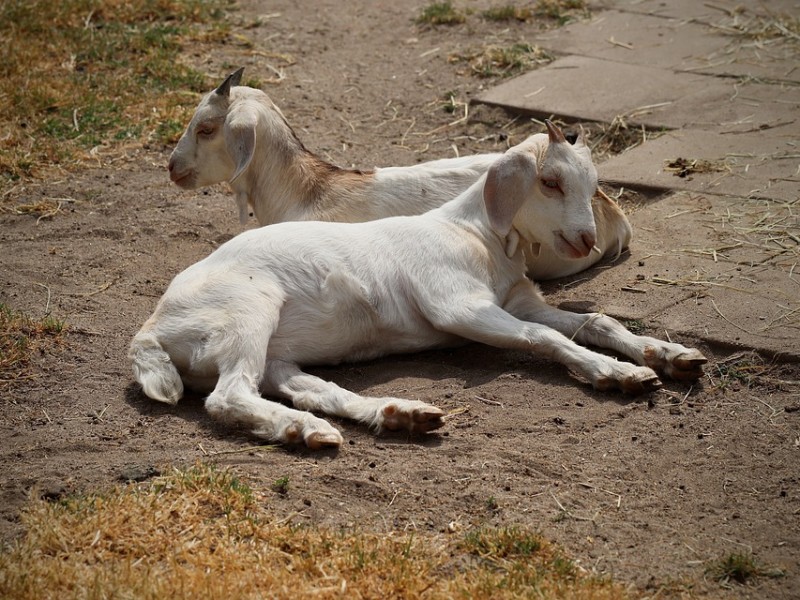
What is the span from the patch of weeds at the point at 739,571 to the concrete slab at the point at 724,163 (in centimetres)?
349

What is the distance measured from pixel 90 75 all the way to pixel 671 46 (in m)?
5.07

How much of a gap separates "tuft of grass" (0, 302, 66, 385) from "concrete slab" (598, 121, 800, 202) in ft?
11.9

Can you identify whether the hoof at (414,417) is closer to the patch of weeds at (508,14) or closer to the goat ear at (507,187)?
the goat ear at (507,187)

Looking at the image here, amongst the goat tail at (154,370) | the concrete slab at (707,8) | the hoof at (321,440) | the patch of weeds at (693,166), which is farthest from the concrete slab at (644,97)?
the hoof at (321,440)

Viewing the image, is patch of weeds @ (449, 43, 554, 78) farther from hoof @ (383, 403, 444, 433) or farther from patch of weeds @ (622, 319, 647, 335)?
hoof @ (383, 403, 444, 433)

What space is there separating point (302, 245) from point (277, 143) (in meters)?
1.53

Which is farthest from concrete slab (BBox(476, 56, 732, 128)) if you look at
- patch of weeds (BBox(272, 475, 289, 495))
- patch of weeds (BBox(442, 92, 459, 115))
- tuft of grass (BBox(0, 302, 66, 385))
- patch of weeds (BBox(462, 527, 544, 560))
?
patch of weeds (BBox(462, 527, 544, 560))

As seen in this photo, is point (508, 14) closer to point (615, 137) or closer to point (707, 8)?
point (707, 8)

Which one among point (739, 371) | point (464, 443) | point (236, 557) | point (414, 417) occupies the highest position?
point (236, 557)

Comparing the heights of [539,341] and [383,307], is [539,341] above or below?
below

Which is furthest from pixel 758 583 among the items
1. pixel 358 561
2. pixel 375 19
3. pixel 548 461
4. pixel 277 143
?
pixel 375 19

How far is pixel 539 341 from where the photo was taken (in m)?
4.95

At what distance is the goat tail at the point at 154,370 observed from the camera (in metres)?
4.64

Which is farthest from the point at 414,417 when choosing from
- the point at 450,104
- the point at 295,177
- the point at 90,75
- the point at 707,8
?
the point at 707,8
